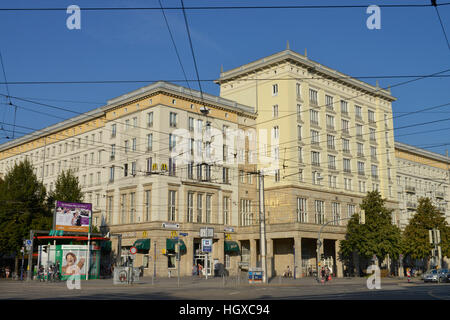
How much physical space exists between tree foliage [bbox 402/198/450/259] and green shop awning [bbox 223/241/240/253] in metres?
20.9

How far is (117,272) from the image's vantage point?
35594mm

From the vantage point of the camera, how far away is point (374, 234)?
180 ft

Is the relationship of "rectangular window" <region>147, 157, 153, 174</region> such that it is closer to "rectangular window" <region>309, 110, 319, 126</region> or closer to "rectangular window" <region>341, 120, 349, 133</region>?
"rectangular window" <region>309, 110, 319, 126</region>

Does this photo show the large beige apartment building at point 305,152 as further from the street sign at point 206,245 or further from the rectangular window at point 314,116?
the street sign at point 206,245

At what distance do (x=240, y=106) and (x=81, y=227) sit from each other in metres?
27.9

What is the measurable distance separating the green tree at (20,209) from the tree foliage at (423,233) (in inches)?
1730

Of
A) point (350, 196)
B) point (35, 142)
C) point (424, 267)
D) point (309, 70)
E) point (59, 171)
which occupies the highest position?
point (309, 70)

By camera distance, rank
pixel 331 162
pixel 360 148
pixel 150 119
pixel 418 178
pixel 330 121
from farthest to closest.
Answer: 1. pixel 418 178
2. pixel 360 148
3. pixel 330 121
4. pixel 331 162
5. pixel 150 119

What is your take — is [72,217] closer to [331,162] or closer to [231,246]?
[231,246]

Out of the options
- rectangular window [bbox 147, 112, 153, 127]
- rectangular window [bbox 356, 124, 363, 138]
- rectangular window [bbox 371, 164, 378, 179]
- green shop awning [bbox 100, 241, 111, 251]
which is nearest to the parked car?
rectangular window [bbox 371, 164, 378, 179]

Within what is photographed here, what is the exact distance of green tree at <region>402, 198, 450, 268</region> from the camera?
203 feet

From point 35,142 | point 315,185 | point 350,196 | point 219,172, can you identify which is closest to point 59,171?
point 35,142

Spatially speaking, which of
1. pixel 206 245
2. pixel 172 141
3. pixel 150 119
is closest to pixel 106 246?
pixel 172 141
